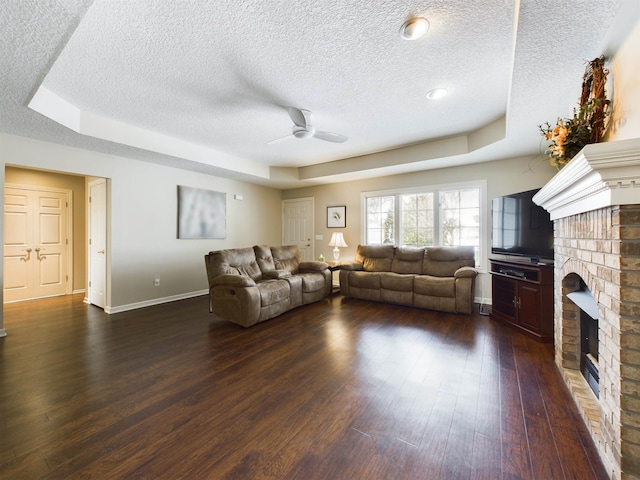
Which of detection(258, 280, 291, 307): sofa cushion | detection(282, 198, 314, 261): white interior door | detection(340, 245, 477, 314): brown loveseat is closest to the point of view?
detection(258, 280, 291, 307): sofa cushion

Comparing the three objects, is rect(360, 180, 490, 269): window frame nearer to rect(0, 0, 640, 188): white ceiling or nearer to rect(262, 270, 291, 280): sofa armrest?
rect(0, 0, 640, 188): white ceiling

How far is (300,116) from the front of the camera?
10.1 ft

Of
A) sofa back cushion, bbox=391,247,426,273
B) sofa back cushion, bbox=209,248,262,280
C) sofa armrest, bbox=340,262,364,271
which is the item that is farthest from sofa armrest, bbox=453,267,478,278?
sofa back cushion, bbox=209,248,262,280

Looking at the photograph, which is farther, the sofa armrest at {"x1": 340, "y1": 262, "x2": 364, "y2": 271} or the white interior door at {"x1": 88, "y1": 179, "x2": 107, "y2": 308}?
the sofa armrest at {"x1": 340, "y1": 262, "x2": 364, "y2": 271}

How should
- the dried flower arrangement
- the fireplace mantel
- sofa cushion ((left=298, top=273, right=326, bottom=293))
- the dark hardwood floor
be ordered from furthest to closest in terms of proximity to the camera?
sofa cushion ((left=298, top=273, right=326, bottom=293)), the dried flower arrangement, the dark hardwood floor, the fireplace mantel

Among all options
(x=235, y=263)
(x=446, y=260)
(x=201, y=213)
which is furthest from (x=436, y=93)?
(x=201, y=213)

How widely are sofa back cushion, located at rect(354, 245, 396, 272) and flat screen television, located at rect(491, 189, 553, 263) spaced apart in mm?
1701

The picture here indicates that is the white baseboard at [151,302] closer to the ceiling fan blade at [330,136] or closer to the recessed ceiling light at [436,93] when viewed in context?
the ceiling fan blade at [330,136]

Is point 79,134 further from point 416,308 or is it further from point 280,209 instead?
point 416,308

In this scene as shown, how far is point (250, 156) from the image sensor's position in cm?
525

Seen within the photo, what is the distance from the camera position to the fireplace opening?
1.89 m

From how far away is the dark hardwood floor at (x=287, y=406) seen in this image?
1.42 meters

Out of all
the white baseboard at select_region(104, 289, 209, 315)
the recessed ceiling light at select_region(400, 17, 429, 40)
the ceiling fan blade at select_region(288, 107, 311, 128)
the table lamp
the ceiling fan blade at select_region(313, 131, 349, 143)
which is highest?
the recessed ceiling light at select_region(400, 17, 429, 40)

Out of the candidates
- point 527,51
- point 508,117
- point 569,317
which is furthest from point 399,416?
point 508,117
